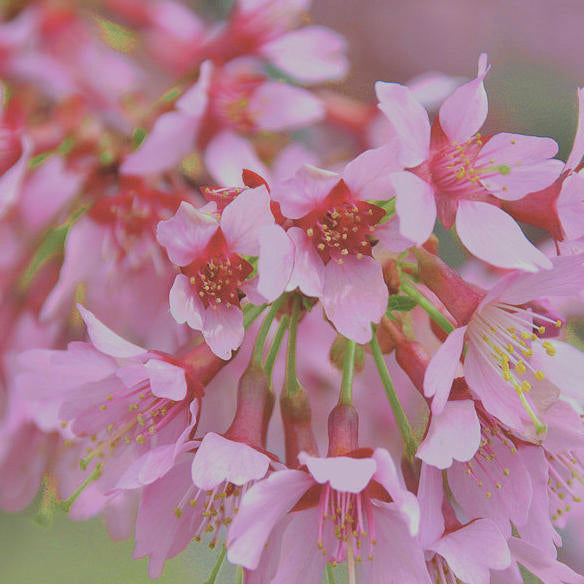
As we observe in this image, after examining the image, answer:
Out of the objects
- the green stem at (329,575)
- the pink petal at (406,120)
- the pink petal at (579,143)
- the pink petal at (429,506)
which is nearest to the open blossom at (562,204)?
the pink petal at (579,143)

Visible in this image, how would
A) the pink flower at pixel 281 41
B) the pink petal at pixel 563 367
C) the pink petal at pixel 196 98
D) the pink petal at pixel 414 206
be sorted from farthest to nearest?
the pink flower at pixel 281 41 → the pink petal at pixel 196 98 → the pink petal at pixel 563 367 → the pink petal at pixel 414 206

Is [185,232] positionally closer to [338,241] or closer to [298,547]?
[338,241]

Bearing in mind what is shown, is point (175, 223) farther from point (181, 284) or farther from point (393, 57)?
point (393, 57)

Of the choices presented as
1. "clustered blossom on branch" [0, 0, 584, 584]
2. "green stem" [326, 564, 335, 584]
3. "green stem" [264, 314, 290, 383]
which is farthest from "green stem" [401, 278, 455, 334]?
"green stem" [326, 564, 335, 584]

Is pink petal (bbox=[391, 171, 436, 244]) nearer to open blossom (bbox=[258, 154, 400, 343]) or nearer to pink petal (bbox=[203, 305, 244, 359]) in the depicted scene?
open blossom (bbox=[258, 154, 400, 343])

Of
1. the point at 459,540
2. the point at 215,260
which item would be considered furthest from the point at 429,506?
the point at 215,260

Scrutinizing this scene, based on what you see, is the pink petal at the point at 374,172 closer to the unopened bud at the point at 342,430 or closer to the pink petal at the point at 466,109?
the pink petal at the point at 466,109
